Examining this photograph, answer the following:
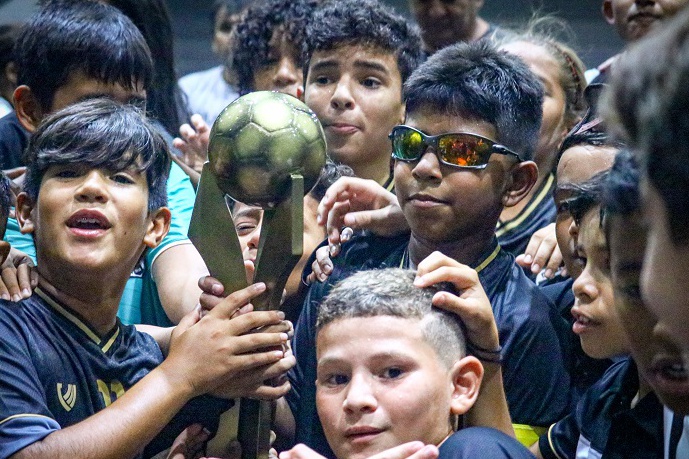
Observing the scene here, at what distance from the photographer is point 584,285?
2.43 metres

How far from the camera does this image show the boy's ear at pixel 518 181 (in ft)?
9.01

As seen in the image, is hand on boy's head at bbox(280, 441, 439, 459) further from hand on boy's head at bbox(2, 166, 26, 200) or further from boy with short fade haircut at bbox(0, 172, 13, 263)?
hand on boy's head at bbox(2, 166, 26, 200)

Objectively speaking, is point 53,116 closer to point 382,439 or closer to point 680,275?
point 382,439

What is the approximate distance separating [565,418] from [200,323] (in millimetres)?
820

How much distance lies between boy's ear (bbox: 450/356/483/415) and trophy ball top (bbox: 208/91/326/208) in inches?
18.9

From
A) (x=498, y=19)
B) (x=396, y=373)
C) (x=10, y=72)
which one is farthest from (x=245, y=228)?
(x=498, y=19)

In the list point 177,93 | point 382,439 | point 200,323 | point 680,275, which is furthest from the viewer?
point 177,93

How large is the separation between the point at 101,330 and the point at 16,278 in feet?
0.75

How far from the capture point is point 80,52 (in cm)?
331

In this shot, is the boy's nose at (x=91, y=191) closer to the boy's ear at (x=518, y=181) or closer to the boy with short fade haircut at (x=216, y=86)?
the boy's ear at (x=518, y=181)

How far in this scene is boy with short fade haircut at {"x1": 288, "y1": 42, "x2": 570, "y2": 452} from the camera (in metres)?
2.58

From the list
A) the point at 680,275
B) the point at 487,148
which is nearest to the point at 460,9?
the point at 487,148

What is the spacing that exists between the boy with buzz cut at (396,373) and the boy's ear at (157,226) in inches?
22.1

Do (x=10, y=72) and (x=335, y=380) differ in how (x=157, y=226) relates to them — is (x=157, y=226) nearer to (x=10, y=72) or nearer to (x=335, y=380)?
(x=335, y=380)
